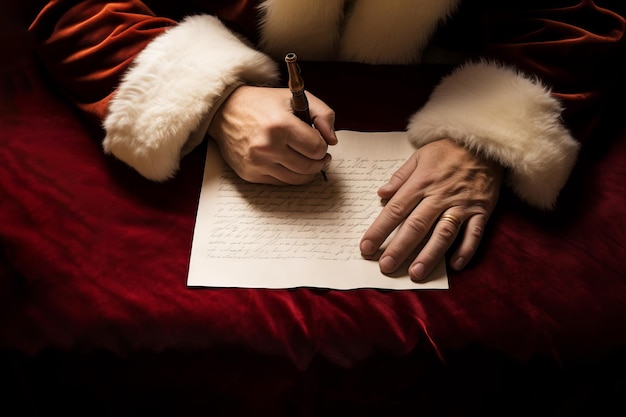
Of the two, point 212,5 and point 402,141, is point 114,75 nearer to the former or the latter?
point 212,5

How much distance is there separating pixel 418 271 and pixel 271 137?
0.28 m

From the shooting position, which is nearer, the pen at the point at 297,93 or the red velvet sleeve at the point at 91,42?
the pen at the point at 297,93

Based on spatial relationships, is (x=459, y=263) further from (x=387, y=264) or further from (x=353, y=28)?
(x=353, y=28)

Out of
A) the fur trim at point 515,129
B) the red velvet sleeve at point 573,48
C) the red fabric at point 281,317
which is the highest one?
the red velvet sleeve at point 573,48

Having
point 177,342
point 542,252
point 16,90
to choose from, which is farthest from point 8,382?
point 542,252

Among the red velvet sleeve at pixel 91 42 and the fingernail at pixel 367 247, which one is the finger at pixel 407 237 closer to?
the fingernail at pixel 367 247

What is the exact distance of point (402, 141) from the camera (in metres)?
0.86

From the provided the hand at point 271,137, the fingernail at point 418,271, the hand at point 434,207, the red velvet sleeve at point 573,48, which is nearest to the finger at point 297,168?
the hand at point 271,137

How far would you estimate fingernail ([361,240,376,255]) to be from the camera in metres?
0.74

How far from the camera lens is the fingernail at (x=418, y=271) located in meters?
0.72

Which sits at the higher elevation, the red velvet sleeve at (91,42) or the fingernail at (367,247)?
the red velvet sleeve at (91,42)

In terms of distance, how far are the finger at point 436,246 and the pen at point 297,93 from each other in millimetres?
245

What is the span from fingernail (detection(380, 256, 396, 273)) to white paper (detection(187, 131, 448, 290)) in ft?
0.03

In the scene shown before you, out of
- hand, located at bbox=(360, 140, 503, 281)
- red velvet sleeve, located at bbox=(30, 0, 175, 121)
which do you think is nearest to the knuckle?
hand, located at bbox=(360, 140, 503, 281)
